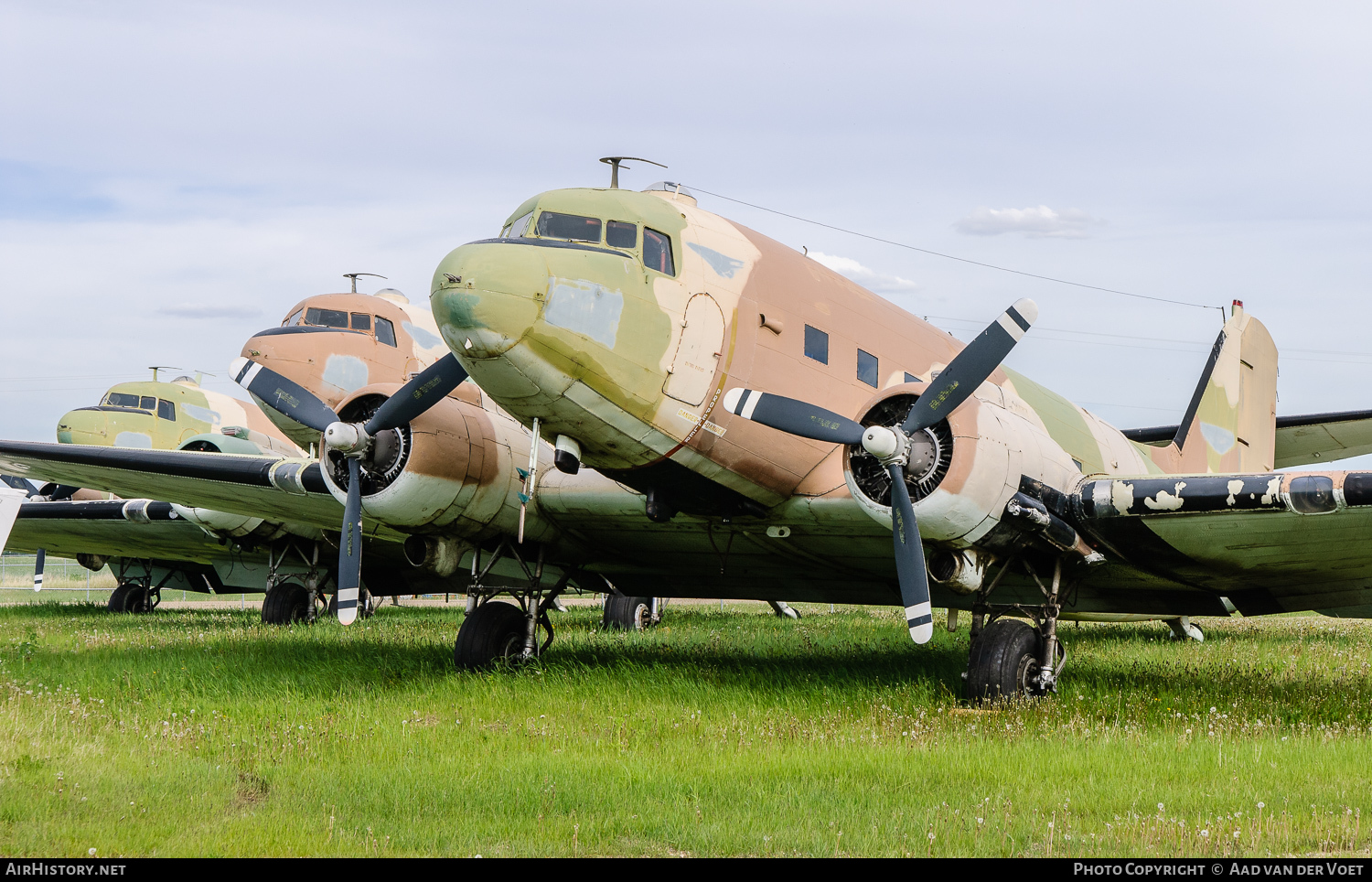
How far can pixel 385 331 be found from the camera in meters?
20.6

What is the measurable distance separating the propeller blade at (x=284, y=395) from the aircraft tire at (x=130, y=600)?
55.0 feet

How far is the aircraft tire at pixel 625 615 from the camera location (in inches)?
827

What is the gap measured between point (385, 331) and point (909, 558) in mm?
13429

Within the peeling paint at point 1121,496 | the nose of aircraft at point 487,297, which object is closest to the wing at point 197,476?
the nose of aircraft at point 487,297

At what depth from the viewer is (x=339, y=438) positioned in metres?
11.4

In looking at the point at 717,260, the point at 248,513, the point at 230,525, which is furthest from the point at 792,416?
the point at 230,525

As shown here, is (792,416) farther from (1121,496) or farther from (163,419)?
(163,419)

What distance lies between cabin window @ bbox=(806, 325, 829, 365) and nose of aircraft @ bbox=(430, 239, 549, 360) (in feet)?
9.07

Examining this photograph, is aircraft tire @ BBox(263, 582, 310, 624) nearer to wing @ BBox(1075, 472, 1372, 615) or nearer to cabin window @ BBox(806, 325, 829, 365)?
cabin window @ BBox(806, 325, 829, 365)

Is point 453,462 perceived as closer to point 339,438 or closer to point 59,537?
point 339,438

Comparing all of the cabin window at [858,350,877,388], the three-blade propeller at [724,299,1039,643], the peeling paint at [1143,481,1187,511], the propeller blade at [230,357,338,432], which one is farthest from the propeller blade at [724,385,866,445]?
the propeller blade at [230,357,338,432]

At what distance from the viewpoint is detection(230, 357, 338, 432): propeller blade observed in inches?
478
